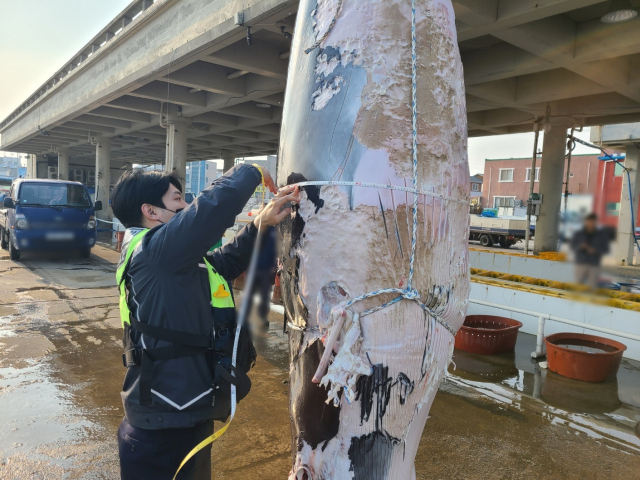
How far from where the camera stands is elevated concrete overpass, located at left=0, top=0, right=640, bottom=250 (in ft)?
21.4

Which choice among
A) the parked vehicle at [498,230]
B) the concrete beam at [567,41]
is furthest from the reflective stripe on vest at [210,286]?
the parked vehicle at [498,230]

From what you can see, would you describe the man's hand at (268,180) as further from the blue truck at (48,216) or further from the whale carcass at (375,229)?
the blue truck at (48,216)

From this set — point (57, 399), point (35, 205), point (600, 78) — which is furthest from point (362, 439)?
point (35, 205)

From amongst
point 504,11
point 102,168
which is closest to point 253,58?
point 504,11

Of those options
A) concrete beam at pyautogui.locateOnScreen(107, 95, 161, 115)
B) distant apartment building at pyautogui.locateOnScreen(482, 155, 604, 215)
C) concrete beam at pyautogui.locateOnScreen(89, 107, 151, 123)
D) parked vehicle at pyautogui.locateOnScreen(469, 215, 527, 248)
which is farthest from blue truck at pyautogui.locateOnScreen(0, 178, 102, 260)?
parked vehicle at pyautogui.locateOnScreen(469, 215, 527, 248)

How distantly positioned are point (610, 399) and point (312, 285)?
437 cm

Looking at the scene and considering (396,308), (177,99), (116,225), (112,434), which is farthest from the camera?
(116,225)

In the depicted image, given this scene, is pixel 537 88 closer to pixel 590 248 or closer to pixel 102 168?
pixel 590 248

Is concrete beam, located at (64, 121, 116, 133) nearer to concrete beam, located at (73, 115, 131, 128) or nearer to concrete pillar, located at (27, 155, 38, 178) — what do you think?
concrete beam, located at (73, 115, 131, 128)

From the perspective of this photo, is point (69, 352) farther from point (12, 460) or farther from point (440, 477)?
point (440, 477)

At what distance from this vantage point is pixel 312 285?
1.34 m

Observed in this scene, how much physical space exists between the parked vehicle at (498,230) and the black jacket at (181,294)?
770 inches

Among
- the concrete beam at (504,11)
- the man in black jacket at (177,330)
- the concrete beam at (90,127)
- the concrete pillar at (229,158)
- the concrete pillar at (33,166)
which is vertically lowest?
the man in black jacket at (177,330)

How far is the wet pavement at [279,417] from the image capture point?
10.1 feet
